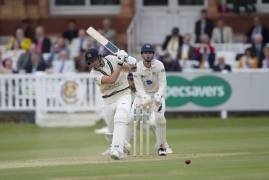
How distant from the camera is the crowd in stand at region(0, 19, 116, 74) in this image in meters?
25.5

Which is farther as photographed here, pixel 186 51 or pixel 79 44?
pixel 79 44

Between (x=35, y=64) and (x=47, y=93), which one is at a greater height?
(x=35, y=64)

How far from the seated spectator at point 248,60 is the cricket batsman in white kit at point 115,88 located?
964 cm

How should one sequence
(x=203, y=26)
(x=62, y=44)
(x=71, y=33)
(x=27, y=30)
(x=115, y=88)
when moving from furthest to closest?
(x=27, y=30) → (x=71, y=33) → (x=203, y=26) → (x=62, y=44) → (x=115, y=88)

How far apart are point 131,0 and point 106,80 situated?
1368cm

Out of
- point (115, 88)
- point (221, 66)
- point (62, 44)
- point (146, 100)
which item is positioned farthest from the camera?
point (62, 44)

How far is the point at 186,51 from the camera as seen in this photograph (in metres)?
26.0

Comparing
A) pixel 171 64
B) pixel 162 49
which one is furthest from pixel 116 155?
pixel 162 49

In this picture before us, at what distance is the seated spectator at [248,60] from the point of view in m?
25.2

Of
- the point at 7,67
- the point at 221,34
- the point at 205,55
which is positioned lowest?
the point at 7,67

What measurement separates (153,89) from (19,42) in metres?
11.3

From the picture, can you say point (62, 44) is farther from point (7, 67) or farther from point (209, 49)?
point (209, 49)

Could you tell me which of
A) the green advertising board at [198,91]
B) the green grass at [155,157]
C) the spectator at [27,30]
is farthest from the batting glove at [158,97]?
the spectator at [27,30]

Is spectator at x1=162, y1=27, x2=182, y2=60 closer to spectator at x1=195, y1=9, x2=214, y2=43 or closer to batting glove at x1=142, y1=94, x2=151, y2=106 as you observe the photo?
spectator at x1=195, y1=9, x2=214, y2=43
